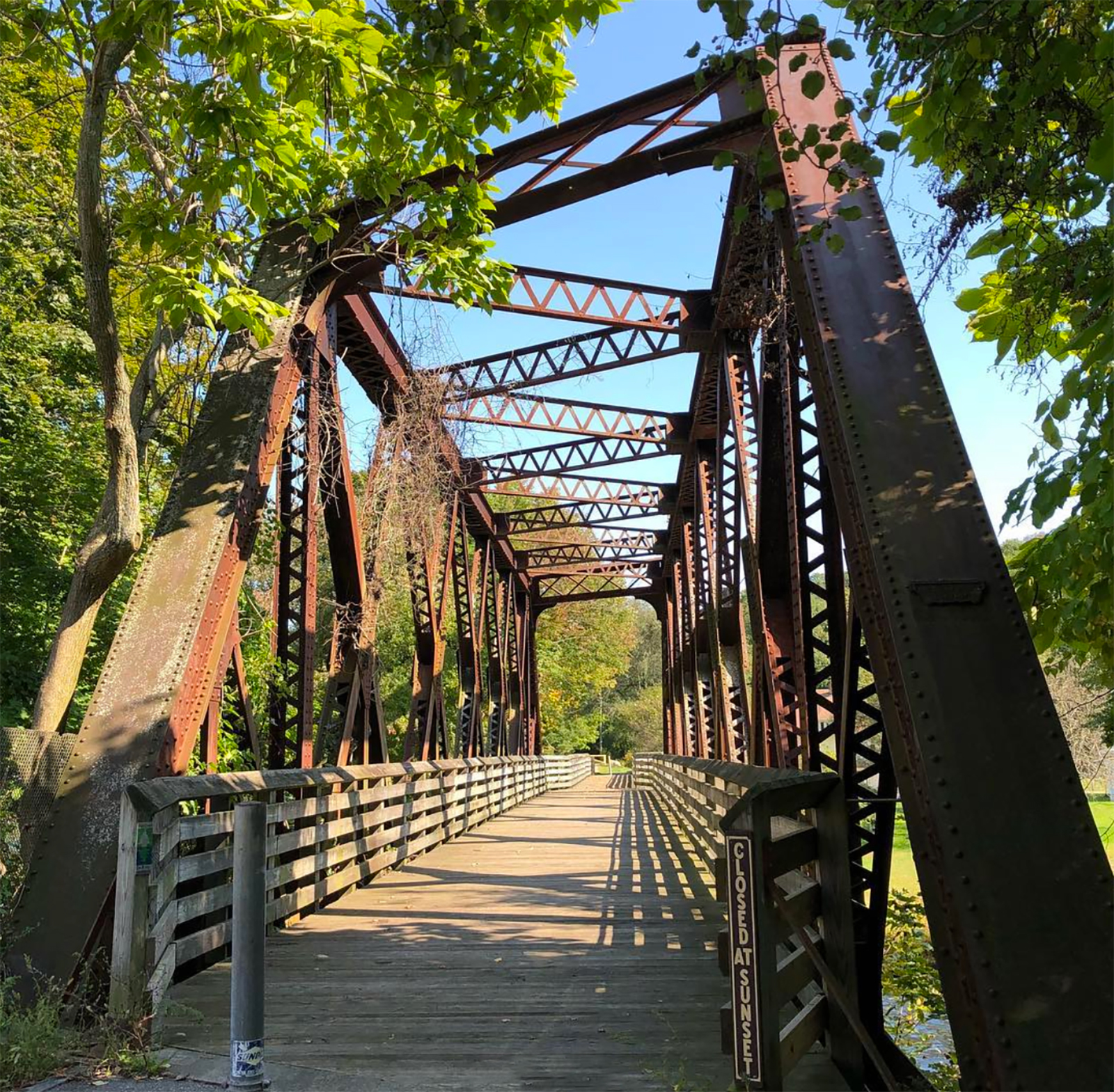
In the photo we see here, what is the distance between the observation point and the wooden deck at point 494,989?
11.4 feet

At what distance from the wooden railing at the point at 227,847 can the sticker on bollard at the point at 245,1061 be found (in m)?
0.64

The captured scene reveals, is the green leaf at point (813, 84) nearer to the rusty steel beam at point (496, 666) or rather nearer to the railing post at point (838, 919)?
the railing post at point (838, 919)

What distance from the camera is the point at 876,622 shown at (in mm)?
3508

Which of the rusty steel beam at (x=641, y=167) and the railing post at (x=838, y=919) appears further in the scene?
the rusty steel beam at (x=641, y=167)

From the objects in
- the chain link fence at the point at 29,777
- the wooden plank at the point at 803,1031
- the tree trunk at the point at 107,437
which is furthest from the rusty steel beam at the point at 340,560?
the wooden plank at the point at 803,1031

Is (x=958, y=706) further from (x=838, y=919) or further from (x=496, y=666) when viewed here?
(x=496, y=666)

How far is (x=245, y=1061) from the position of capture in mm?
3092

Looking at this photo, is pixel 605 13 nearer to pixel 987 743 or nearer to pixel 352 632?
pixel 987 743

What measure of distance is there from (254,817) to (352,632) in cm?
556

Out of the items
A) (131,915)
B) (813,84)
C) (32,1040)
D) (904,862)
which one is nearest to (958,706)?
(813,84)

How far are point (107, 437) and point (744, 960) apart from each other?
14.4 ft

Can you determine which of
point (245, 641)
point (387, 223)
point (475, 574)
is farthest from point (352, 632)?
point (475, 574)

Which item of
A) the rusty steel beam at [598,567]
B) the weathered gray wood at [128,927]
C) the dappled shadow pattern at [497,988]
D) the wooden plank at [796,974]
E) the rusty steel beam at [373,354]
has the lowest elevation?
the dappled shadow pattern at [497,988]

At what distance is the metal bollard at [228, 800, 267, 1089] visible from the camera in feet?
10.1
